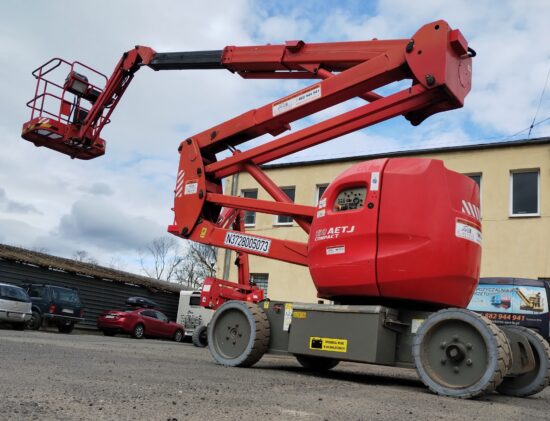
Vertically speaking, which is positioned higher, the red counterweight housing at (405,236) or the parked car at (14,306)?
the red counterweight housing at (405,236)

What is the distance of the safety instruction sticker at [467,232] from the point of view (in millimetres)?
7535

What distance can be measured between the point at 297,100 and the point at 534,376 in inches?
217

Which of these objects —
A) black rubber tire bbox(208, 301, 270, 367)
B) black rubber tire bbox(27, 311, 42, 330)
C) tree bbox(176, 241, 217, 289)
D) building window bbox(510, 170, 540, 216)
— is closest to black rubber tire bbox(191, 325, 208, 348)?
black rubber tire bbox(27, 311, 42, 330)

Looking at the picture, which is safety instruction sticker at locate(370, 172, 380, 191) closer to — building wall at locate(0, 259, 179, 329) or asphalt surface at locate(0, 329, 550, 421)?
asphalt surface at locate(0, 329, 550, 421)

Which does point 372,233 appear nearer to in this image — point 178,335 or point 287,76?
point 287,76

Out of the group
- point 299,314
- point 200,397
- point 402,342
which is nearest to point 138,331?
point 299,314

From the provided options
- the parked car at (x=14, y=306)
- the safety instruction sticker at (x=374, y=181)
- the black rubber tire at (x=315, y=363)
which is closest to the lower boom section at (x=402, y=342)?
the black rubber tire at (x=315, y=363)

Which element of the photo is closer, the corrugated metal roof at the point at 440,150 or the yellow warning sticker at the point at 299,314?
the yellow warning sticker at the point at 299,314

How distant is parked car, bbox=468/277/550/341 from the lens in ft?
39.9

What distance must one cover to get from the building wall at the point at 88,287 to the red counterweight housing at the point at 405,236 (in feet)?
60.4

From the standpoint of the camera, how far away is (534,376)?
7.78 metres

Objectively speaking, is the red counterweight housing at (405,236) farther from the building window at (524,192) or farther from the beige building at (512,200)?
the building window at (524,192)

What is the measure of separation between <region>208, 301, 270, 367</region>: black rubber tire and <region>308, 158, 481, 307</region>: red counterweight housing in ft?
4.43

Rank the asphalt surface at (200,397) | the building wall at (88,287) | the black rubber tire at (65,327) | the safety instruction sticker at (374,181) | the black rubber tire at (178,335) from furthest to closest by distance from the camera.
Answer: the black rubber tire at (178,335), the building wall at (88,287), the black rubber tire at (65,327), the safety instruction sticker at (374,181), the asphalt surface at (200,397)
